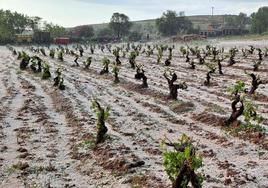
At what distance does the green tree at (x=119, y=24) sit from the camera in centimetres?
18638

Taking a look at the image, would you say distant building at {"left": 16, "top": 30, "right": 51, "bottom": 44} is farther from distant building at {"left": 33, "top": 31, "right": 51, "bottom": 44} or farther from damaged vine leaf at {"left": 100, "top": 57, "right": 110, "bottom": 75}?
damaged vine leaf at {"left": 100, "top": 57, "right": 110, "bottom": 75}

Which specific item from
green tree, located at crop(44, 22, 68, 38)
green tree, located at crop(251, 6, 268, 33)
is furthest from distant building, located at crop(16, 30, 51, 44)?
green tree, located at crop(251, 6, 268, 33)

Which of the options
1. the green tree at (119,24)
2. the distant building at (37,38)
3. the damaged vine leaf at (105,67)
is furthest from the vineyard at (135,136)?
the green tree at (119,24)

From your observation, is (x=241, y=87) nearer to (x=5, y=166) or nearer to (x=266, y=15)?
(x=5, y=166)

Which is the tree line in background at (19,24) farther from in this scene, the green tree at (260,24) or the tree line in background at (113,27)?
the green tree at (260,24)

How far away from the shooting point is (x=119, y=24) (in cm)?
18850

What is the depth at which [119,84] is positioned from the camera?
41.7 metres

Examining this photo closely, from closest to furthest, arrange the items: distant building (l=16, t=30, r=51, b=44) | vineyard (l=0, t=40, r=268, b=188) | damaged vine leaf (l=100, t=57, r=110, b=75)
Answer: vineyard (l=0, t=40, r=268, b=188) → damaged vine leaf (l=100, t=57, r=110, b=75) → distant building (l=16, t=30, r=51, b=44)

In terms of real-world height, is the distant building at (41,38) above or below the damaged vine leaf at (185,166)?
below

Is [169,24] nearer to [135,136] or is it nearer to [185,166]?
[135,136]

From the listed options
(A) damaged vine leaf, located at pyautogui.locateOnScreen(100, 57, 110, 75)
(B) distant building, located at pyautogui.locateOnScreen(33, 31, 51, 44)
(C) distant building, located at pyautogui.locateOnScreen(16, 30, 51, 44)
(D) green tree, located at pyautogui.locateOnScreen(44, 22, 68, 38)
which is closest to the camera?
(A) damaged vine leaf, located at pyautogui.locateOnScreen(100, 57, 110, 75)

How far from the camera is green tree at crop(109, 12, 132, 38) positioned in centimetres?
18638

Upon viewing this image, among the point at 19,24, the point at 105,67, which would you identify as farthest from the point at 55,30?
the point at 105,67

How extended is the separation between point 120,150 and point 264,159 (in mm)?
5340
